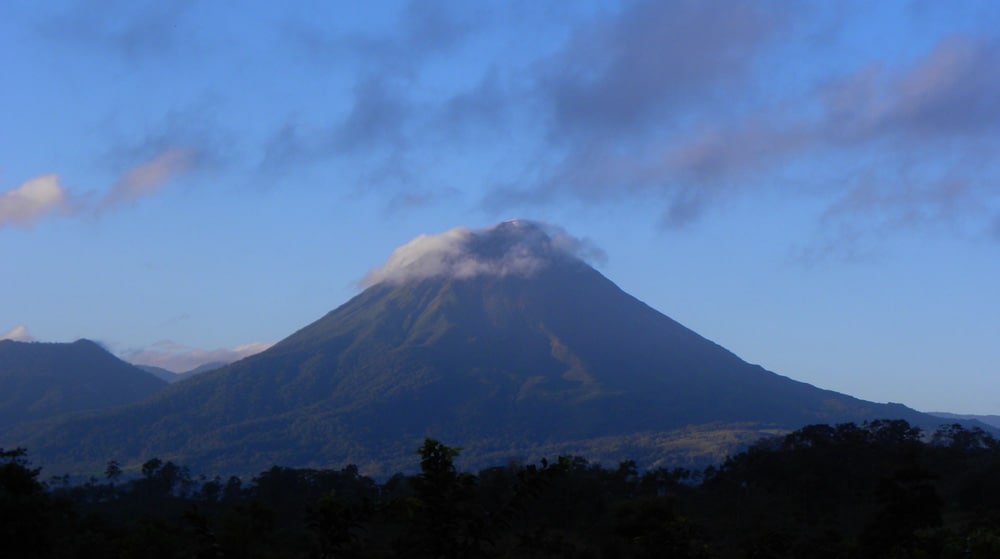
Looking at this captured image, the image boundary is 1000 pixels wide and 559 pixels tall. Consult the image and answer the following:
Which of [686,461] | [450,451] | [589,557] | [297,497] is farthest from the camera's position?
[686,461]

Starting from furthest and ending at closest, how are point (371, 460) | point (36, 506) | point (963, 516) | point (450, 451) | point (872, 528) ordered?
1. point (371, 460)
2. point (963, 516)
3. point (872, 528)
4. point (36, 506)
5. point (450, 451)

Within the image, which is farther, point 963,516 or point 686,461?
point 686,461

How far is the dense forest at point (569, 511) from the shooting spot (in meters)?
12.8

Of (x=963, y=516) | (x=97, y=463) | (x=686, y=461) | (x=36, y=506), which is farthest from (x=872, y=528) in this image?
(x=97, y=463)

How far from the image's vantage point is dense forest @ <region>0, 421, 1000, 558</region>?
12773 millimetres

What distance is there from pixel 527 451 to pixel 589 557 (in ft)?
478

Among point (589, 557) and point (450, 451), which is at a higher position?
point (450, 451)

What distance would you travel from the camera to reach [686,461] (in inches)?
6644

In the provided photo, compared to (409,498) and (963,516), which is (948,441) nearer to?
(963,516)

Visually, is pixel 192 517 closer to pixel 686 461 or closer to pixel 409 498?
pixel 409 498

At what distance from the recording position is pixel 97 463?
178 metres

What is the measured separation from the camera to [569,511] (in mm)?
59500

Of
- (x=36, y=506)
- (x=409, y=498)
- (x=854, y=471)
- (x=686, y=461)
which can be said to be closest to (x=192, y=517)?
(x=409, y=498)

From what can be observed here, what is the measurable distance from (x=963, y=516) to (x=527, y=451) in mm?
142230
